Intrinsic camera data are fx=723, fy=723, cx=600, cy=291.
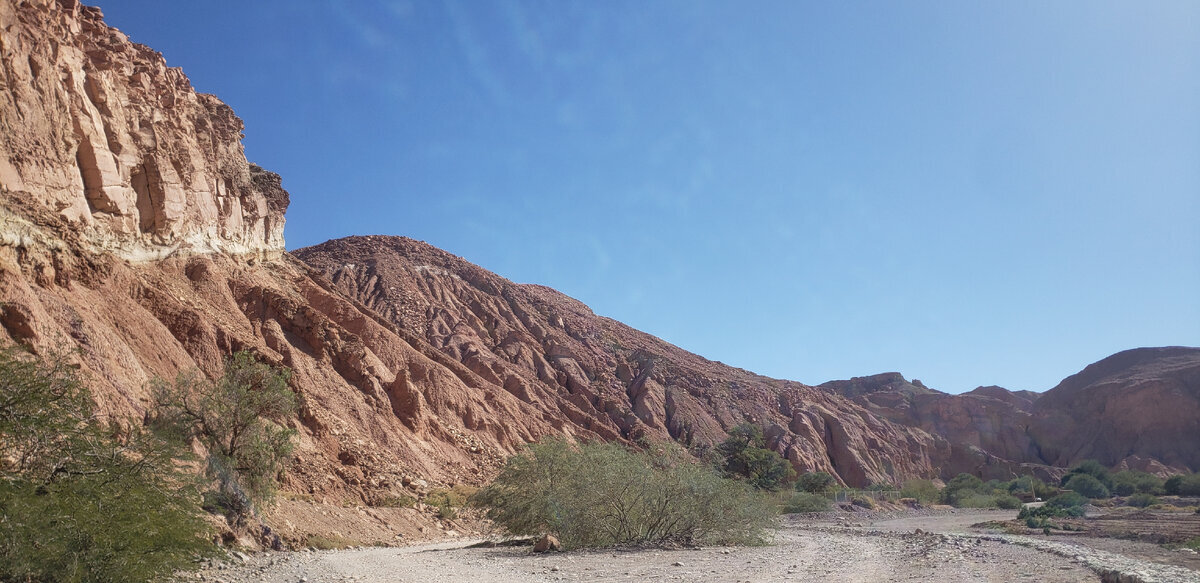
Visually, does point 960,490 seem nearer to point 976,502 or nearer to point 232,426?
point 976,502

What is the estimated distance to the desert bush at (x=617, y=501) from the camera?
73.3 feet

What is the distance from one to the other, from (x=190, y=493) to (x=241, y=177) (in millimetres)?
35846

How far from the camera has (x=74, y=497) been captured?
902 cm

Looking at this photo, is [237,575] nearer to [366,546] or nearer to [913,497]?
[366,546]

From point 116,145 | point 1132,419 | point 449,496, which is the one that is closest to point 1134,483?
point 1132,419

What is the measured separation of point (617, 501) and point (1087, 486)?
60.9m

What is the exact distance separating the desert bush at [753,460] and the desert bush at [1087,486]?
25589 mm

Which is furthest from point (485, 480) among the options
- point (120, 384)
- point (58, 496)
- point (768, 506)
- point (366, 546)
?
point (58, 496)

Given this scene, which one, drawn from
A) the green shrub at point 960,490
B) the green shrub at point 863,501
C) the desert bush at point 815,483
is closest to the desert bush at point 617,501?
the green shrub at point 863,501

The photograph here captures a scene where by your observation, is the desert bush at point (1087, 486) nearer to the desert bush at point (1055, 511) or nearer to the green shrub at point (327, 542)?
the desert bush at point (1055, 511)

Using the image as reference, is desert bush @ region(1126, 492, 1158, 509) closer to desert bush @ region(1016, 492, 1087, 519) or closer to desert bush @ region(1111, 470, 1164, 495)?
desert bush @ region(1016, 492, 1087, 519)

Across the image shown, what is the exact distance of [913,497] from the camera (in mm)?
64312

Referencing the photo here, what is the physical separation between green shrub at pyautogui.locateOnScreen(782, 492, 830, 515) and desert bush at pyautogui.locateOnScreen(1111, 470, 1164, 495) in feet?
104

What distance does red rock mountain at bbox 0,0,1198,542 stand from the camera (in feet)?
88.3
